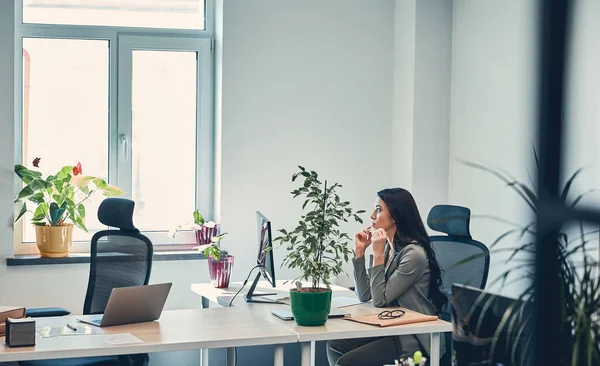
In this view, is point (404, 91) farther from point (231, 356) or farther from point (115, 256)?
point (231, 356)

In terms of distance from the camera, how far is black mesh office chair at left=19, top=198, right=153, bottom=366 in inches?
147

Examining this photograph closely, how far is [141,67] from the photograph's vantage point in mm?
5109

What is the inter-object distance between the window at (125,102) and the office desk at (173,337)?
6.29 ft

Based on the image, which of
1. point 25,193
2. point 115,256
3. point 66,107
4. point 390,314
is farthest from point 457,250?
point 66,107

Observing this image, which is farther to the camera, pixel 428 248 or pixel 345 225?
pixel 345 225

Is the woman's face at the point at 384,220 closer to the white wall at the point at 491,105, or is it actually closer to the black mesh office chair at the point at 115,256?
the white wall at the point at 491,105

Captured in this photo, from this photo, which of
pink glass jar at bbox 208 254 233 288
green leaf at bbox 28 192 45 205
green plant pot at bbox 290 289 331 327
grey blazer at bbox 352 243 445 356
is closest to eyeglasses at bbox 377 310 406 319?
grey blazer at bbox 352 243 445 356

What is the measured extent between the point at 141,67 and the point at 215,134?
673 mm

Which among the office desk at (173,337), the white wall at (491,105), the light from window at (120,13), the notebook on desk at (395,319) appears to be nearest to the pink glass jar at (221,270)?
the office desk at (173,337)

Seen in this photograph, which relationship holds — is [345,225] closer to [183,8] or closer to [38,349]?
[183,8]

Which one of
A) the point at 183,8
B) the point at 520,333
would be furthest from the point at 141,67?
the point at 520,333

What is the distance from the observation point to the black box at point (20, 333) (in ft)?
8.63

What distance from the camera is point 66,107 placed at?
16.5ft

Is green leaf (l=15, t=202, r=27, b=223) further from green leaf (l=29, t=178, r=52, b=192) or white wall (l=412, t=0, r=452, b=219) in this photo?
white wall (l=412, t=0, r=452, b=219)
